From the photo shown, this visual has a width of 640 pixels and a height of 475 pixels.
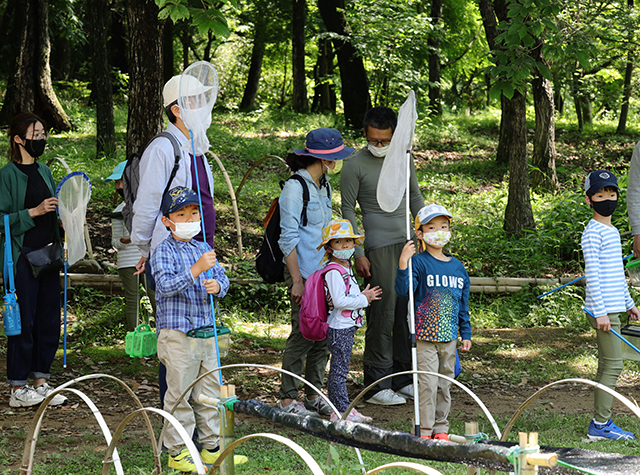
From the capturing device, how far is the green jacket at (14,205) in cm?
469

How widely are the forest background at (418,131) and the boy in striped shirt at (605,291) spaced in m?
0.24

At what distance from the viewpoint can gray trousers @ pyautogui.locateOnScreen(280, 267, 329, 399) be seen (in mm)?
4578

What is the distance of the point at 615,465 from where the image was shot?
2.14 m

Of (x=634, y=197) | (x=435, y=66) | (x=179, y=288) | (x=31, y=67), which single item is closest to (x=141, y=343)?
(x=179, y=288)

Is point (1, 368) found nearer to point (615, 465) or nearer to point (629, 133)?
point (615, 465)

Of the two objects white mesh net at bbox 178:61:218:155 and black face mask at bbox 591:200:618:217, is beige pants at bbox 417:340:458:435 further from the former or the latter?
white mesh net at bbox 178:61:218:155

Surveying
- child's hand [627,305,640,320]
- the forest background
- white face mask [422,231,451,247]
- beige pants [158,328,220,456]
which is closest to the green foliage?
the forest background

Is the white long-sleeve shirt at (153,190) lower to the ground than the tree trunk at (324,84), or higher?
lower

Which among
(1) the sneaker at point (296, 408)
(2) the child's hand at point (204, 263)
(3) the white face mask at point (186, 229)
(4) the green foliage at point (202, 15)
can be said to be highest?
(4) the green foliage at point (202, 15)

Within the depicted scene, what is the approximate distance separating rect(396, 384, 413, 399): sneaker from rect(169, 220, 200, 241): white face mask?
2375 mm

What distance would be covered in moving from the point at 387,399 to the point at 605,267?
6.05ft

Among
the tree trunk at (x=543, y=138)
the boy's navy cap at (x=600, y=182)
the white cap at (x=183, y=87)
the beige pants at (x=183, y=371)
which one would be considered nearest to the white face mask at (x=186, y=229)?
the beige pants at (x=183, y=371)

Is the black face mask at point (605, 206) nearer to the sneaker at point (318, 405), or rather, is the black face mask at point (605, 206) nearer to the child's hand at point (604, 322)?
the child's hand at point (604, 322)

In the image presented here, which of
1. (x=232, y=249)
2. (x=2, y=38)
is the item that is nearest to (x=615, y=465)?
(x=232, y=249)
